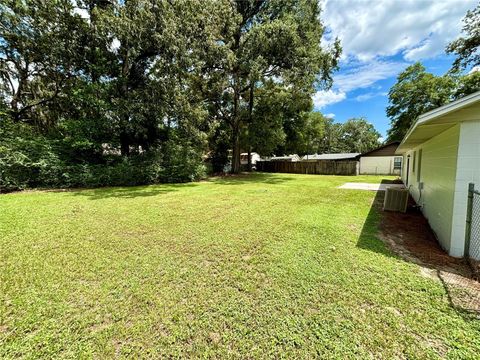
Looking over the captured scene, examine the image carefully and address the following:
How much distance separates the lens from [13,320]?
2.11 meters

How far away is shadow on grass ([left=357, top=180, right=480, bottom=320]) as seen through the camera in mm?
2461

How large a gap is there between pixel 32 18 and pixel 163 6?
6.50 m

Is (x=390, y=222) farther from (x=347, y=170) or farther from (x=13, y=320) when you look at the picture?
(x=347, y=170)

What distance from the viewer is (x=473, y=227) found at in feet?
11.0

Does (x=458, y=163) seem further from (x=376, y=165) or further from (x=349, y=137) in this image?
(x=349, y=137)

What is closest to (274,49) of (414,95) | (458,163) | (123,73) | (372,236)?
(123,73)

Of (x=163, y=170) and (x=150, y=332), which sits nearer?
(x=150, y=332)

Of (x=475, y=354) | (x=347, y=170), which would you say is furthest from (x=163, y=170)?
(x=347, y=170)

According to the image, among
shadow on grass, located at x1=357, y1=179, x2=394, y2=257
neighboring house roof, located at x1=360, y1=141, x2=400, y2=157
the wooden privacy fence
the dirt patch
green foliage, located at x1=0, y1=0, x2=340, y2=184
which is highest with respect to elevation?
green foliage, located at x1=0, y1=0, x2=340, y2=184

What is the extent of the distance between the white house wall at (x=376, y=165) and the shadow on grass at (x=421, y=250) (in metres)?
16.5

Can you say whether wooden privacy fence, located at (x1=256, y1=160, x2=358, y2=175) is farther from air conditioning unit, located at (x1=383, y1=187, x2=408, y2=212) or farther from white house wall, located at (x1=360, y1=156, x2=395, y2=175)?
air conditioning unit, located at (x1=383, y1=187, x2=408, y2=212)

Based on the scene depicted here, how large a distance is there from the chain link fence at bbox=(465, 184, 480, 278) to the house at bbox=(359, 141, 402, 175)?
64.1 feet

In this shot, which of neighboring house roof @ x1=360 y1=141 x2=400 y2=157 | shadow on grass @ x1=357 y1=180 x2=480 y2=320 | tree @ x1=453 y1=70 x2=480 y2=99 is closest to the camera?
shadow on grass @ x1=357 y1=180 x2=480 y2=320

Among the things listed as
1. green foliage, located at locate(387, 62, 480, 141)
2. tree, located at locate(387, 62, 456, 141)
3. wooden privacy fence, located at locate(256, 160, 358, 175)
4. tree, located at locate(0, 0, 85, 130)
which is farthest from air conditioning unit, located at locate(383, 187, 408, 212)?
tree, located at locate(387, 62, 456, 141)
